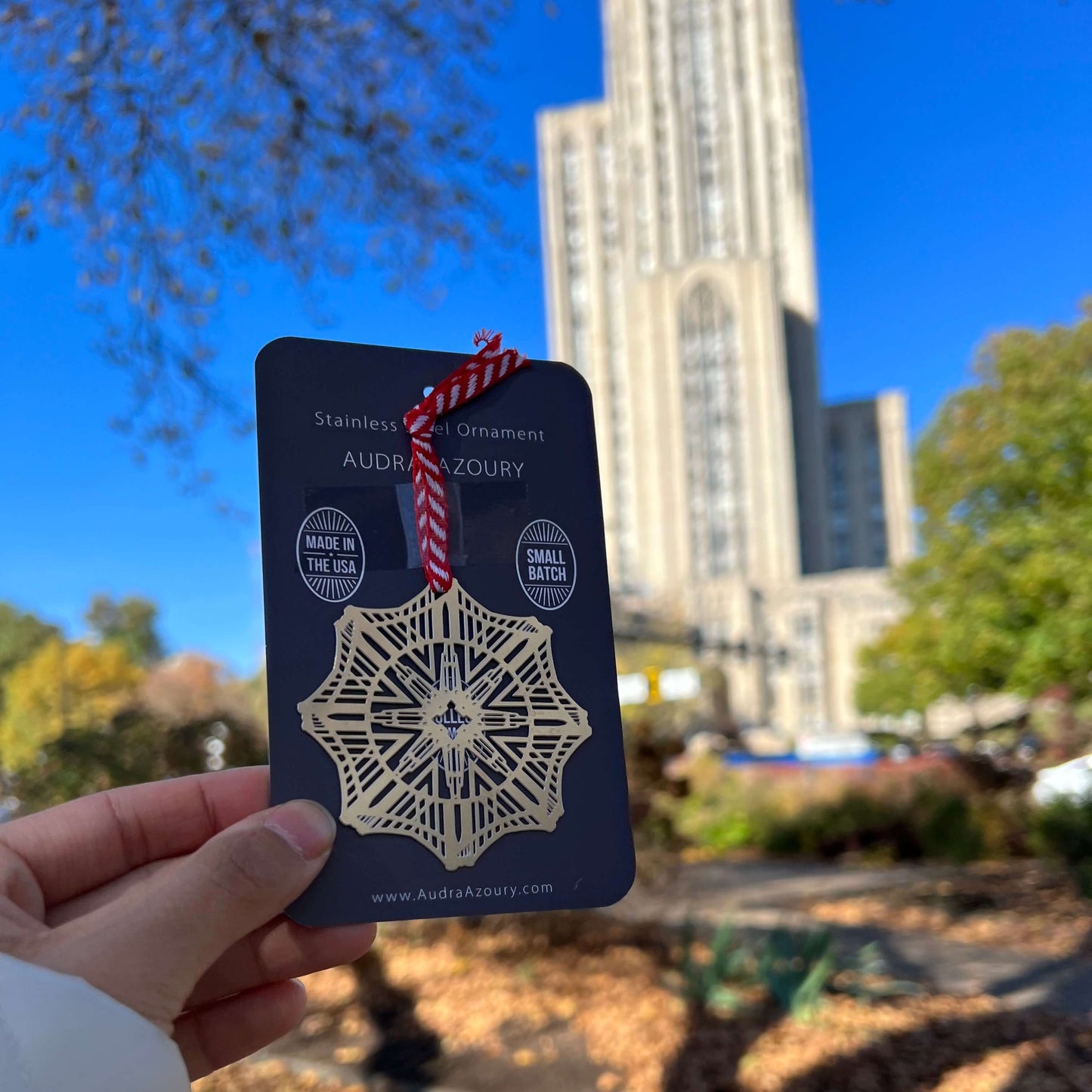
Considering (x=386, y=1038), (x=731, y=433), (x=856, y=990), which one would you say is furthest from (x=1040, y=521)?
(x=731, y=433)

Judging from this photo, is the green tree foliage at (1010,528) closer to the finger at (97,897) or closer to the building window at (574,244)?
the finger at (97,897)

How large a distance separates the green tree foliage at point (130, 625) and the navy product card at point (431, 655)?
35.6 m

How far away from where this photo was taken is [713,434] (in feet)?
235

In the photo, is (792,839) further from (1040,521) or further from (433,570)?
(433,570)

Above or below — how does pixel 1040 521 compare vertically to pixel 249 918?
above

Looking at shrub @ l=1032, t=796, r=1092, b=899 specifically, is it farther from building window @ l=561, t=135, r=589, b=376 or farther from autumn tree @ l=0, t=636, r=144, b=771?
building window @ l=561, t=135, r=589, b=376

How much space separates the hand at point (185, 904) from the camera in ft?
3.49

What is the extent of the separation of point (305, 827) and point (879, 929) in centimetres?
854

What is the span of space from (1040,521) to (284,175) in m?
10.1

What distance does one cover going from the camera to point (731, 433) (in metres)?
71.6

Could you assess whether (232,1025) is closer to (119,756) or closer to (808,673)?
(119,756)

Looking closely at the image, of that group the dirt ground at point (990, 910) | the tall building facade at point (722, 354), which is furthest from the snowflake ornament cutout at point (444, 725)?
the tall building facade at point (722, 354)

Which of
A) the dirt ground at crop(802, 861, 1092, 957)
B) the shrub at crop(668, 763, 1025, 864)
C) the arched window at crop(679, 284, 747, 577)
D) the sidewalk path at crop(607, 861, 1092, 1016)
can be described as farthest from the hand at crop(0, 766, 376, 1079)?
the arched window at crop(679, 284, 747, 577)

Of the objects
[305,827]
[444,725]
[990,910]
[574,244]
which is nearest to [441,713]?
[444,725]
